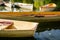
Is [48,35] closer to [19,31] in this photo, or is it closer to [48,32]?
[48,32]

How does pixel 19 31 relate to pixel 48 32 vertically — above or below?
above

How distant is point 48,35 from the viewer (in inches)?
78.2

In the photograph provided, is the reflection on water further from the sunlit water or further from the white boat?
the white boat

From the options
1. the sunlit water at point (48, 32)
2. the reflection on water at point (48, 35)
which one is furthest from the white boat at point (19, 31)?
the reflection on water at point (48, 35)

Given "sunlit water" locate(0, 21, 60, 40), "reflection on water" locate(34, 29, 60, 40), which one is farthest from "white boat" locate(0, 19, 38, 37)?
"reflection on water" locate(34, 29, 60, 40)

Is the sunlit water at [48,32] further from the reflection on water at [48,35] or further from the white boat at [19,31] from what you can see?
the white boat at [19,31]

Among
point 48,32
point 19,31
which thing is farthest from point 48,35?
point 19,31

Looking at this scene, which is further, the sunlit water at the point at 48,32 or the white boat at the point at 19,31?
the sunlit water at the point at 48,32

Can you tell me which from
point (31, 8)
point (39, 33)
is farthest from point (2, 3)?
point (39, 33)

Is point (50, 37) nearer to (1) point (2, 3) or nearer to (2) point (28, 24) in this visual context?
(2) point (28, 24)

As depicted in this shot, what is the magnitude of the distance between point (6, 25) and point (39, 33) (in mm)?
484

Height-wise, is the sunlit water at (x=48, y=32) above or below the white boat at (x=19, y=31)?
below

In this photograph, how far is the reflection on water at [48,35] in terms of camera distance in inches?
75.2

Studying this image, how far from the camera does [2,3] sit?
2.68 m
